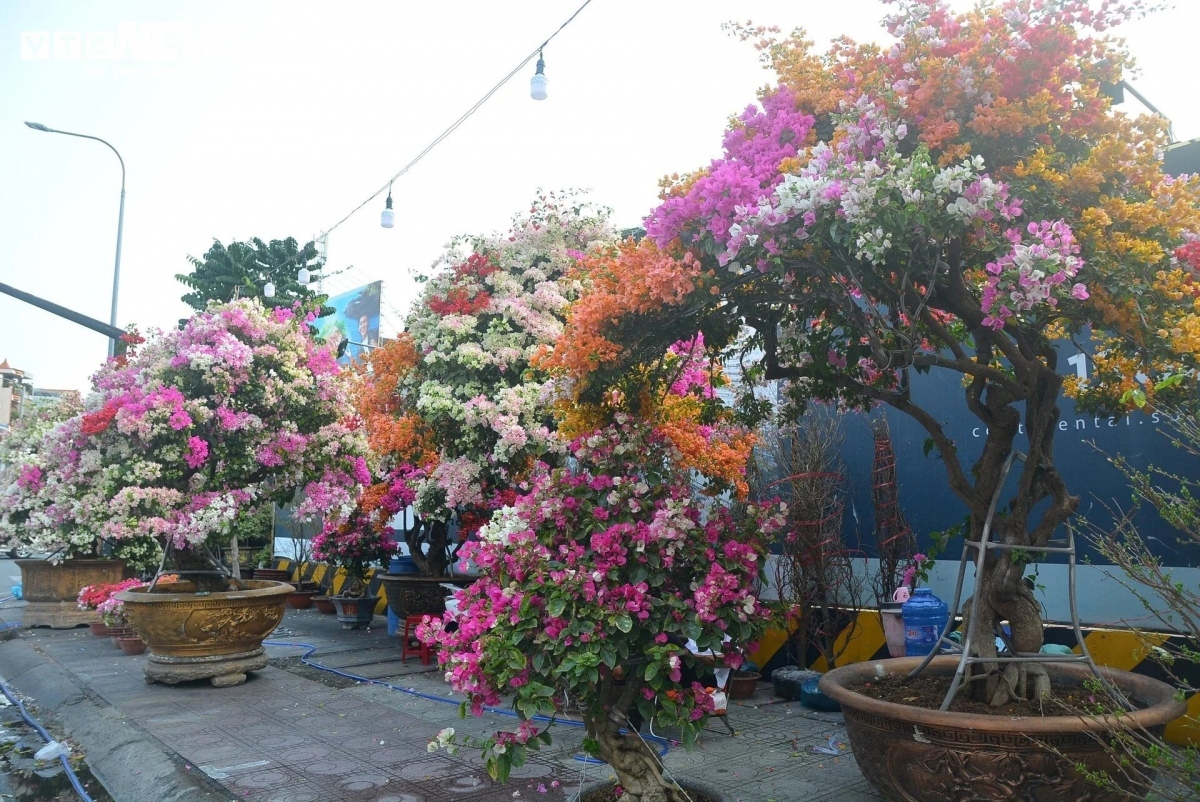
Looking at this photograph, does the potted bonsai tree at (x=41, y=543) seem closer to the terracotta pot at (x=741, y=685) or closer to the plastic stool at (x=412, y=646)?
the plastic stool at (x=412, y=646)

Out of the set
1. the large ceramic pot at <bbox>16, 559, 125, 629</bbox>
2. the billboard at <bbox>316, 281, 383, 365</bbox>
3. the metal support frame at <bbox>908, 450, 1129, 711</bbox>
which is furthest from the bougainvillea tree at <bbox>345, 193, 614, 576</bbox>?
the billboard at <bbox>316, 281, 383, 365</bbox>

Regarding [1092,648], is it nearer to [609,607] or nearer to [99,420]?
[609,607]

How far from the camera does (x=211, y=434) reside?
7.95 m

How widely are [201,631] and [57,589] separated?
610cm

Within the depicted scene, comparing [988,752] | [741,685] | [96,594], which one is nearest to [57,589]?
[96,594]

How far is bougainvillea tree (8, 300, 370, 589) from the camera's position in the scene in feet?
24.3

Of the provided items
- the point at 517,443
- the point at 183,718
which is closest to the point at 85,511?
the point at 183,718

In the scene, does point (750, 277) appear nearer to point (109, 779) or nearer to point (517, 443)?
point (517, 443)

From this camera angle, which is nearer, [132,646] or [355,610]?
[132,646]

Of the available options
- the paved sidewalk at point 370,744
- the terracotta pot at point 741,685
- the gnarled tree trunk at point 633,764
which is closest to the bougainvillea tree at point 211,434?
the paved sidewalk at point 370,744

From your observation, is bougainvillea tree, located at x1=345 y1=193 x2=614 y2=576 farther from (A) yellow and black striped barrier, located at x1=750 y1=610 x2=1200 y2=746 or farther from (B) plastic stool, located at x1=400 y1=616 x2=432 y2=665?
(A) yellow and black striped barrier, located at x1=750 y1=610 x2=1200 y2=746

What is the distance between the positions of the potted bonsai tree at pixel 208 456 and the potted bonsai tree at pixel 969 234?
17.2 feet

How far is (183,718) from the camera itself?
635 centimetres

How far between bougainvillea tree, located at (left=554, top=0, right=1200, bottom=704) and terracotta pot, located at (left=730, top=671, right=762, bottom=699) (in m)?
3.20
